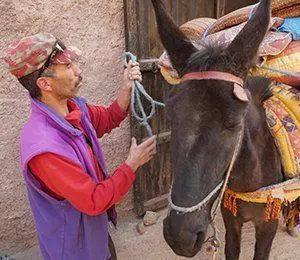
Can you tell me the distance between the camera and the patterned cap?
5.45 feet

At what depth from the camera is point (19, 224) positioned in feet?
9.70

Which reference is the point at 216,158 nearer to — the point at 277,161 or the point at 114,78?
the point at 277,161

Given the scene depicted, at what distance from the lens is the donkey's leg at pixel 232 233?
2.43m

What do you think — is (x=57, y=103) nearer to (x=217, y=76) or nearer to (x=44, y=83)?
(x=44, y=83)

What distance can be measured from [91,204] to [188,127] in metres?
0.63

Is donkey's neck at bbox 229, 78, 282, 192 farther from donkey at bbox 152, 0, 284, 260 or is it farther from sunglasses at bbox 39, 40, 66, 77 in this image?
sunglasses at bbox 39, 40, 66, 77

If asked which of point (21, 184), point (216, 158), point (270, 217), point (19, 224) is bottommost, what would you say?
point (19, 224)

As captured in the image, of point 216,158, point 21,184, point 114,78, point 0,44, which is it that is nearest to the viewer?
point 216,158

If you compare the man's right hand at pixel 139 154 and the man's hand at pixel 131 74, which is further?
the man's hand at pixel 131 74

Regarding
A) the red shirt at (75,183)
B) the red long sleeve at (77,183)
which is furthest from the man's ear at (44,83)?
the red long sleeve at (77,183)

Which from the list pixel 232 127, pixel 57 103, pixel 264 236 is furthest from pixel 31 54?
pixel 264 236

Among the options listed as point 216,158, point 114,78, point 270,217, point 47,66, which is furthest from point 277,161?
point 114,78

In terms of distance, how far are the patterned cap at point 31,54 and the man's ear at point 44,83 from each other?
0.06m

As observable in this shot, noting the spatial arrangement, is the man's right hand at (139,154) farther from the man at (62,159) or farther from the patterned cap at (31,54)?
the patterned cap at (31,54)
